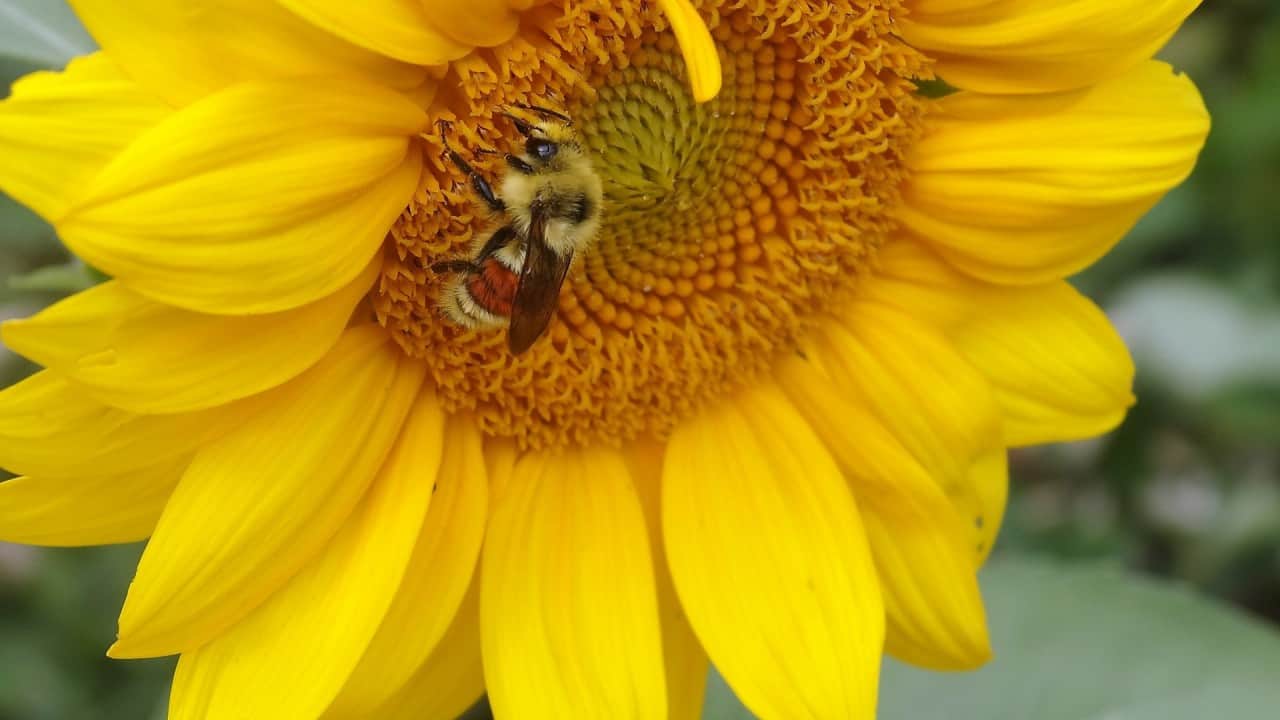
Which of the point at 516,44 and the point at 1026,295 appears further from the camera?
the point at 1026,295

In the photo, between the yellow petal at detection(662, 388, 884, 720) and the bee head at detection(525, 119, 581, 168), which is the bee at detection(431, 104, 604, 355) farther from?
the yellow petal at detection(662, 388, 884, 720)

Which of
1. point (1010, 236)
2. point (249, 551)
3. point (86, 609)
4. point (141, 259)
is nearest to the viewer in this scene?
point (141, 259)

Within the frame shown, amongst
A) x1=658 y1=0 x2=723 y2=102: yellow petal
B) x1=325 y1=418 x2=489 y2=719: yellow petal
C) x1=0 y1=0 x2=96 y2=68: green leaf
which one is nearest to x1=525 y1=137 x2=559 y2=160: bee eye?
x1=658 y1=0 x2=723 y2=102: yellow petal

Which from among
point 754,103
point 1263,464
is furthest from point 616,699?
point 1263,464

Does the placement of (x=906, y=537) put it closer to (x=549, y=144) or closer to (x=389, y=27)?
(x=549, y=144)

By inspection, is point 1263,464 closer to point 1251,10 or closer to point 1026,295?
point 1251,10

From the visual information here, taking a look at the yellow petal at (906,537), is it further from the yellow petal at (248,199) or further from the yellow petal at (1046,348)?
the yellow petal at (248,199)
